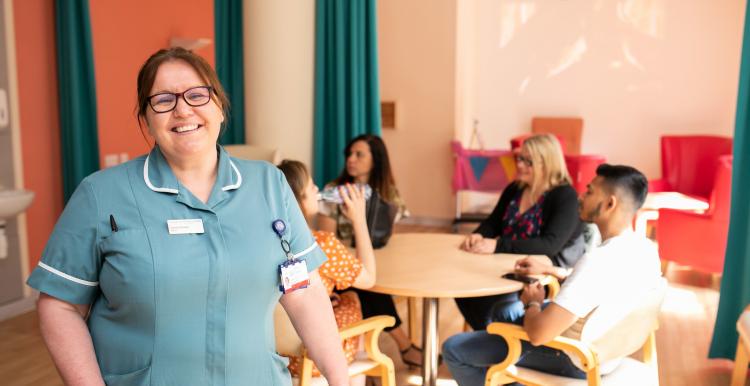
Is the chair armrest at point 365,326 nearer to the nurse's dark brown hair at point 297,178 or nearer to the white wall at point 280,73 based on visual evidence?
the nurse's dark brown hair at point 297,178

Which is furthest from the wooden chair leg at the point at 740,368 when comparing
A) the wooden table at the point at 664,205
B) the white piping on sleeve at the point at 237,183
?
the white piping on sleeve at the point at 237,183

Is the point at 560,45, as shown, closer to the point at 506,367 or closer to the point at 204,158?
the point at 506,367

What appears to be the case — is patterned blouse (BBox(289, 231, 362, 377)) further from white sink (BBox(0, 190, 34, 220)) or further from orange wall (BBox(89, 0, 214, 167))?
orange wall (BBox(89, 0, 214, 167))

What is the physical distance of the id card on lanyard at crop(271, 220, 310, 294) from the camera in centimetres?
148

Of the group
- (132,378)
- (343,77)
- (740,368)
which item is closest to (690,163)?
(343,77)

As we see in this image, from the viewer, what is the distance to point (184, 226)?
1.39 metres

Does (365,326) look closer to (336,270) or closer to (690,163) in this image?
(336,270)

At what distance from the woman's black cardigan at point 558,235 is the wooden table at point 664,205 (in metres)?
2.10

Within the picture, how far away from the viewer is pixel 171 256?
1372 millimetres

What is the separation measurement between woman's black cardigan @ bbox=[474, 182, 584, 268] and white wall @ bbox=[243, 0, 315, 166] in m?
1.93

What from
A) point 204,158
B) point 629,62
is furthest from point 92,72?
point 629,62

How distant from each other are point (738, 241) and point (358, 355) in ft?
6.59

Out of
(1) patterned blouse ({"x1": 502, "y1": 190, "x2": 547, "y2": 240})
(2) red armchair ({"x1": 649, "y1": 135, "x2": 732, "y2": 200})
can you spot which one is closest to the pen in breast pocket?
(1) patterned blouse ({"x1": 502, "y1": 190, "x2": 547, "y2": 240})

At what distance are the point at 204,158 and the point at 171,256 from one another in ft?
Result: 0.77
